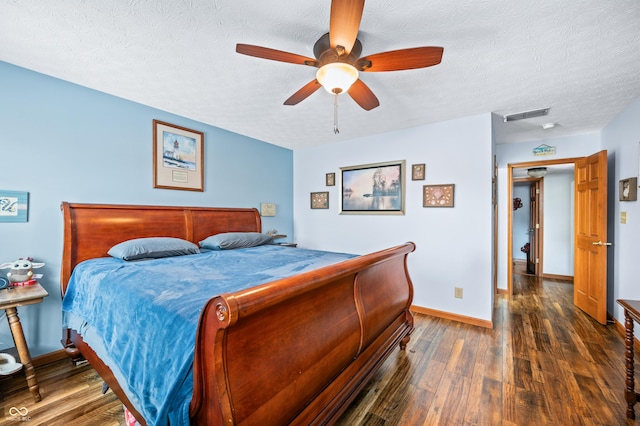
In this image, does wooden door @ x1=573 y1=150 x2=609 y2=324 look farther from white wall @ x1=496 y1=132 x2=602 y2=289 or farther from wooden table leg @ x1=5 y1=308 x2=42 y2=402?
wooden table leg @ x1=5 y1=308 x2=42 y2=402

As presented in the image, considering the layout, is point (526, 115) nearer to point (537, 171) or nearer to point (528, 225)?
point (537, 171)

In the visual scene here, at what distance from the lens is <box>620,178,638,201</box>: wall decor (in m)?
2.56

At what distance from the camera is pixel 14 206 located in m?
2.11

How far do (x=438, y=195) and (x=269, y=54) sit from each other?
2.59 m

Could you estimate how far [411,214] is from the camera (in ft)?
11.6

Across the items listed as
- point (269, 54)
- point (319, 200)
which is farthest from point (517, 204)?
point (269, 54)

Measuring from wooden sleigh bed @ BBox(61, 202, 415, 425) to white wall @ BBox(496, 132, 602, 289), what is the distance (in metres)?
2.67

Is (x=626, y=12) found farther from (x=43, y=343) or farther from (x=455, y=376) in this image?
(x=43, y=343)

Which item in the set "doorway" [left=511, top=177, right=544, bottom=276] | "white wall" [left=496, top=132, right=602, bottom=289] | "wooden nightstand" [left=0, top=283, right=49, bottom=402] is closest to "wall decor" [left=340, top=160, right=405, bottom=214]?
"white wall" [left=496, top=132, right=602, bottom=289]

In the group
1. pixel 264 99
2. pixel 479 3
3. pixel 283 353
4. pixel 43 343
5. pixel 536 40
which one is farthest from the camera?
pixel 264 99

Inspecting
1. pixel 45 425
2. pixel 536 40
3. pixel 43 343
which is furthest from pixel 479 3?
pixel 43 343

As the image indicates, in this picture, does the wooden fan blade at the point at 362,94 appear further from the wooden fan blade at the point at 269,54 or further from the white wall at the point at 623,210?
the white wall at the point at 623,210

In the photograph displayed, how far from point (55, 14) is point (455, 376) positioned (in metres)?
3.60

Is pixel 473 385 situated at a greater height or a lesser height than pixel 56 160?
lesser
